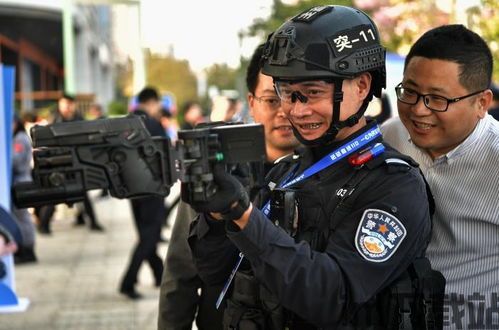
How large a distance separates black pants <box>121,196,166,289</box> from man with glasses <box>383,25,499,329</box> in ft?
15.9

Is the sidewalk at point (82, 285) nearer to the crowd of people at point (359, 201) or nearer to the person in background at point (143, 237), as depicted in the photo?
the person in background at point (143, 237)

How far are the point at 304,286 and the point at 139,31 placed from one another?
13.4 m

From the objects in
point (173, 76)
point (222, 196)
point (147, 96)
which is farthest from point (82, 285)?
point (173, 76)

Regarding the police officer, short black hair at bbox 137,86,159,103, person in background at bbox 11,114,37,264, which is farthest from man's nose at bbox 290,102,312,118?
person in background at bbox 11,114,37,264

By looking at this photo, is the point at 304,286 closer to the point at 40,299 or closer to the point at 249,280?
the point at 249,280

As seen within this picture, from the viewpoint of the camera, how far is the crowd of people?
1.90m

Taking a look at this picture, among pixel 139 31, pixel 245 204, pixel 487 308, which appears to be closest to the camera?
pixel 245 204

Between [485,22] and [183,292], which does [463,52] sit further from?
[485,22]

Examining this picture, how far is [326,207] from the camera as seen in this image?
2.09 m

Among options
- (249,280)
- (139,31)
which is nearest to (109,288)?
(249,280)

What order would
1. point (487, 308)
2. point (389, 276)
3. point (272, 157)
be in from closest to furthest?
point (389, 276) < point (487, 308) < point (272, 157)

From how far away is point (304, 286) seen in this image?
6.11 feet

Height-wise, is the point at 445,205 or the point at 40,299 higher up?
the point at 445,205

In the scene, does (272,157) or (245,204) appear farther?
(272,157)
